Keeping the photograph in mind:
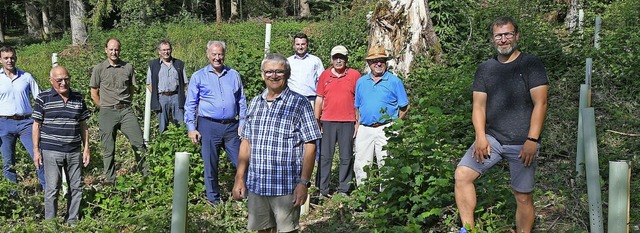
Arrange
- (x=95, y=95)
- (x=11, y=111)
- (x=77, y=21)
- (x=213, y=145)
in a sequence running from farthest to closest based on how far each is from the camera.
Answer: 1. (x=77, y=21)
2. (x=95, y=95)
3. (x=11, y=111)
4. (x=213, y=145)

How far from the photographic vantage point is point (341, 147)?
6.75m

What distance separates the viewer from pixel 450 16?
11.3m

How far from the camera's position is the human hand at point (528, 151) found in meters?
4.21

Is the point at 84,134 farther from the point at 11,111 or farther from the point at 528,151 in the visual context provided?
the point at 528,151

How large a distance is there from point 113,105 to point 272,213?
3960 millimetres

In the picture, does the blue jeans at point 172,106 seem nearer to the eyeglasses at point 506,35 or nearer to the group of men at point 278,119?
the group of men at point 278,119

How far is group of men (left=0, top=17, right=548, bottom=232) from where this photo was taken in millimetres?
4203

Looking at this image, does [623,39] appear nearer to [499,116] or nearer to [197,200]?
[499,116]

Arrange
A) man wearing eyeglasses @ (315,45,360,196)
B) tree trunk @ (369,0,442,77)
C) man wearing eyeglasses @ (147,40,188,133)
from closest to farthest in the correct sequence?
man wearing eyeglasses @ (315,45,360,196) → man wearing eyeglasses @ (147,40,188,133) → tree trunk @ (369,0,442,77)

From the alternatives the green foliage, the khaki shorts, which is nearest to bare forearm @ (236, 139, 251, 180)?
the khaki shorts

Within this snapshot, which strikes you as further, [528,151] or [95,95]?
[95,95]

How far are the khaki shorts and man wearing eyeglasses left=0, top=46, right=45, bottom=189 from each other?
12.8 ft

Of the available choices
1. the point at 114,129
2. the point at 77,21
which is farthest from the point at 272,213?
the point at 77,21

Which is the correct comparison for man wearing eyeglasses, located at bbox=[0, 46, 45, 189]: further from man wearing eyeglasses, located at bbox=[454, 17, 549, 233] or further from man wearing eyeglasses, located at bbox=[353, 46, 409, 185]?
man wearing eyeglasses, located at bbox=[454, 17, 549, 233]
